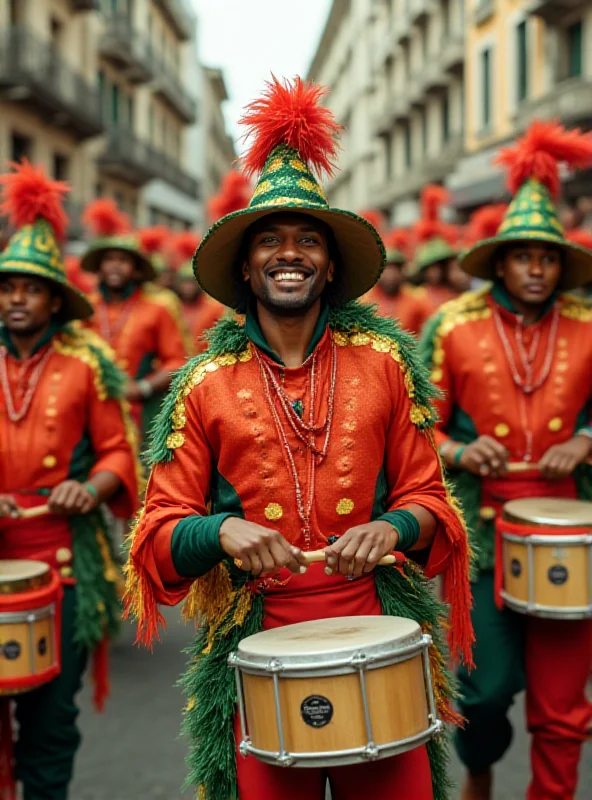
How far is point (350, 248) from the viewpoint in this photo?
121 inches

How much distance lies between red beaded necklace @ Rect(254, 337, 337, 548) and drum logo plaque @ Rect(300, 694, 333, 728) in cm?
55

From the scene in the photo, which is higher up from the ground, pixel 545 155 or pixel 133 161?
pixel 133 161

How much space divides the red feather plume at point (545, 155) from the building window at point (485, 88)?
2374cm

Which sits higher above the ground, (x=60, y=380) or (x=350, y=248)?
(x=350, y=248)

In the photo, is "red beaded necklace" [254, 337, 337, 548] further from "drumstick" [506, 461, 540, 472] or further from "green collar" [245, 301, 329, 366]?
"drumstick" [506, 461, 540, 472]

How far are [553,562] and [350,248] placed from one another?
1.44m

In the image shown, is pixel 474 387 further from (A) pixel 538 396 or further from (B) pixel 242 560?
(B) pixel 242 560

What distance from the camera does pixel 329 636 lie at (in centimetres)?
250

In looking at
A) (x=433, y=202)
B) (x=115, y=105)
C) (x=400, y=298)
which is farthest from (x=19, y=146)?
(x=400, y=298)

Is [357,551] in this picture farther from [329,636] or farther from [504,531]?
[504,531]

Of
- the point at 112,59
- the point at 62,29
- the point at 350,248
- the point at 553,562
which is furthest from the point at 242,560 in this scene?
the point at 112,59

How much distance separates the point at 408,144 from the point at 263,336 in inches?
1437

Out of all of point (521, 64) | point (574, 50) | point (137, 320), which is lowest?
point (137, 320)

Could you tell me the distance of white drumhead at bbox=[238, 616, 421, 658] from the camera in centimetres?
239
